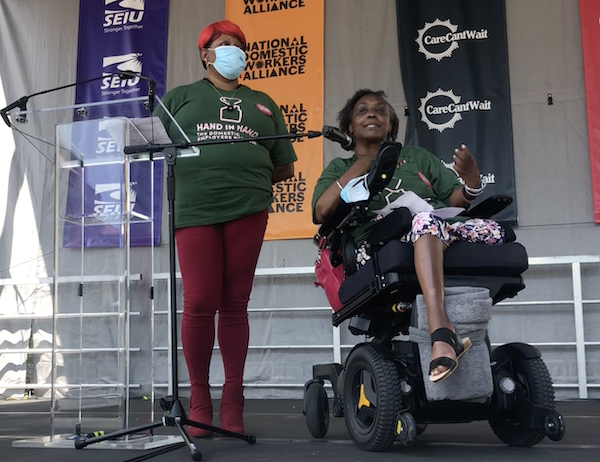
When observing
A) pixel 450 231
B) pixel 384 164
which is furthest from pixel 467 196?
pixel 384 164

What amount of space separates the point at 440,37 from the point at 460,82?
0.28m

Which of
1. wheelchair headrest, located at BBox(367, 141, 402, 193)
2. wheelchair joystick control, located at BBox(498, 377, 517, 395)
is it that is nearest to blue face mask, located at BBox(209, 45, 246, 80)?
wheelchair headrest, located at BBox(367, 141, 402, 193)

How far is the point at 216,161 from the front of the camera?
2.38m

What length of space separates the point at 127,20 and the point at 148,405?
2.94 metres

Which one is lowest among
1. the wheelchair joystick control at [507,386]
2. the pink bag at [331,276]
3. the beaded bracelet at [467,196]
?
the wheelchair joystick control at [507,386]

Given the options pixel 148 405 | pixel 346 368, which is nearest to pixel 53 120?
pixel 148 405

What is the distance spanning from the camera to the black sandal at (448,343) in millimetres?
1746

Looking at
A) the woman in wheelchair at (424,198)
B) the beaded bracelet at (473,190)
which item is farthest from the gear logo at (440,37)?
the beaded bracelet at (473,190)

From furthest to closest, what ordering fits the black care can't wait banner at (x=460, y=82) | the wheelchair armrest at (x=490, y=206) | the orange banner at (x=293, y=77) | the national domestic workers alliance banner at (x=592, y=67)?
the orange banner at (x=293, y=77)
the black care can't wait banner at (x=460, y=82)
the national domestic workers alliance banner at (x=592, y=67)
the wheelchair armrest at (x=490, y=206)

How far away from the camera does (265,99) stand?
2.58m

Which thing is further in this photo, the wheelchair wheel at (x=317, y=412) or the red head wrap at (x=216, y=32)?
the red head wrap at (x=216, y=32)

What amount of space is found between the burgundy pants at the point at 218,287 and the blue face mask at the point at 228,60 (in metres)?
0.50

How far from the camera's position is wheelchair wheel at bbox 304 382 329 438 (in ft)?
7.52

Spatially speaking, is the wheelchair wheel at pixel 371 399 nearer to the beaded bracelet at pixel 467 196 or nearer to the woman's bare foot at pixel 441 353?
the woman's bare foot at pixel 441 353
